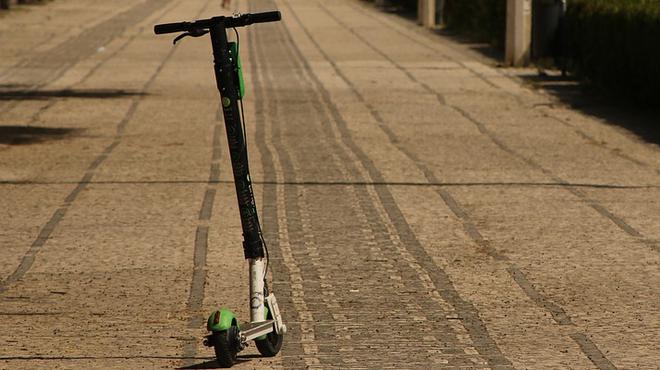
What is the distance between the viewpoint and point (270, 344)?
7.17m

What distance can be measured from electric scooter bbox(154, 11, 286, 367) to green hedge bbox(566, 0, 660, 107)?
12410mm

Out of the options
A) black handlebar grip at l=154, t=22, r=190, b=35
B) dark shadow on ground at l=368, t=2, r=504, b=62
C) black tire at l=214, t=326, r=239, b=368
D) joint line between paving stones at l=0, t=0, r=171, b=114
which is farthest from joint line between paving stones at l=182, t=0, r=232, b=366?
dark shadow on ground at l=368, t=2, r=504, b=62

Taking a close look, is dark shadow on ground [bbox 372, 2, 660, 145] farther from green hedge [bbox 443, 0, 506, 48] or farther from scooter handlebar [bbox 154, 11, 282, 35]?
scooter handlebar [bbox 154, 11, 282, 35]

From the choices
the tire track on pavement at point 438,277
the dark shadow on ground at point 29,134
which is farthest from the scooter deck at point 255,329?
the dark shadow on ground at point 29,134

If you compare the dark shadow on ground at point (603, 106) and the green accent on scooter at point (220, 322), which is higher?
the green accent on scooter at point (220, 322)

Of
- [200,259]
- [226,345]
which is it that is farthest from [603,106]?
[226,345]

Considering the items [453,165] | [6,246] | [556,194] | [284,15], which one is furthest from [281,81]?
[284,15]

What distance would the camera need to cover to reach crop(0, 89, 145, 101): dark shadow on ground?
21.2 m

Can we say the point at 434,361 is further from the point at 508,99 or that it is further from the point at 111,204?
the point at 508,99

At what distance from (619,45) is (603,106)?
90 cm

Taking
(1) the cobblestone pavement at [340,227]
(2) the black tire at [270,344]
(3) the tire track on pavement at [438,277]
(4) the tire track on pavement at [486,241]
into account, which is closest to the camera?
(2) the black tire at [270,344]

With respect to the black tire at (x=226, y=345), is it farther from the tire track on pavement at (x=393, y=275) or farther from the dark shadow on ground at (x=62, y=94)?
the dark shadow on ground at (x=62, y=94)

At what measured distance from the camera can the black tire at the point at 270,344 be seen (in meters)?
7.13

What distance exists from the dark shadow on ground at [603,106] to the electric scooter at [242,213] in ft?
33.0
